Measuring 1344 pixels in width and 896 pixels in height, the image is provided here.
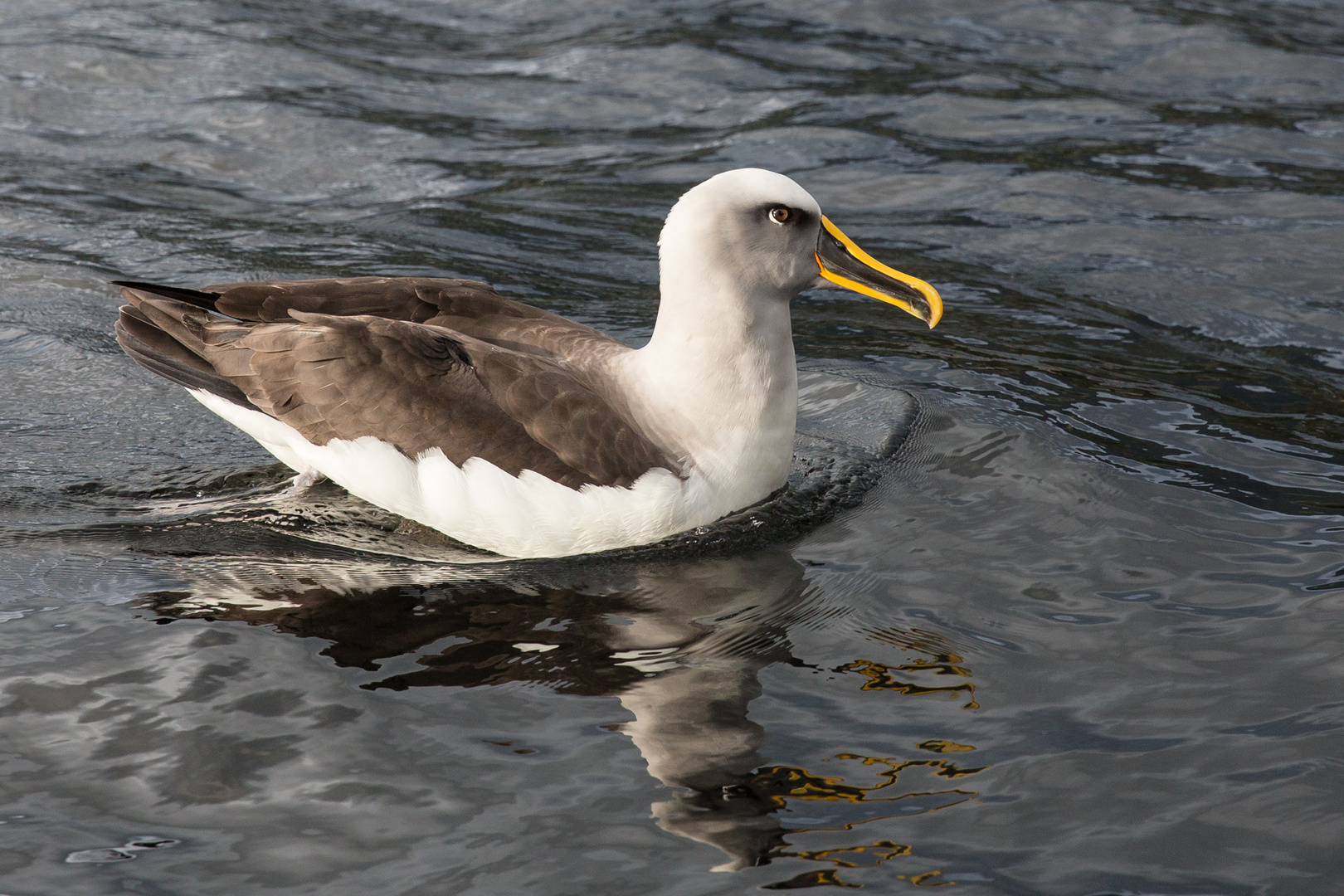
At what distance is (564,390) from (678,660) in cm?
134

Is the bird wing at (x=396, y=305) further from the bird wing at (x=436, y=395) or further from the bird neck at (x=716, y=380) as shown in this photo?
the bird neck at (x=716, y=380)

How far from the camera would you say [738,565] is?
601 cm

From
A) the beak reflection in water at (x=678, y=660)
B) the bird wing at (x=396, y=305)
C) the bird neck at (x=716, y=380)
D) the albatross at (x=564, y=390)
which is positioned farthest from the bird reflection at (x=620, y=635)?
the bird wing at (x=396, y=305)

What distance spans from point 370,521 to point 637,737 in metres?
2.24

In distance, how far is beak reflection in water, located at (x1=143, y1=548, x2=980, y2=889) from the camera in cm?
439

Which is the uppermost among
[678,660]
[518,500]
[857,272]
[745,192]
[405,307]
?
[745,192]

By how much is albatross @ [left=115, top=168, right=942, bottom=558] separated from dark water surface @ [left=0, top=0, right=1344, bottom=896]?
284 mm

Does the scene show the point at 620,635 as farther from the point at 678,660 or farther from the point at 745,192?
the point at 745,192

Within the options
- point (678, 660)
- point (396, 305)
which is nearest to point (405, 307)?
point (396, 305)

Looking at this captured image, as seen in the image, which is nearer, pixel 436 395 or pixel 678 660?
pixel 678 660

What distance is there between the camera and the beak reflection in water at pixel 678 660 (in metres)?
4.39

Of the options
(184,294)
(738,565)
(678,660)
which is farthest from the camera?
(184,294)

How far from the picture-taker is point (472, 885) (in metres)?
4.11

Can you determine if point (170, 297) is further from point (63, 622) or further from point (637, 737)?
point (637, 737)
